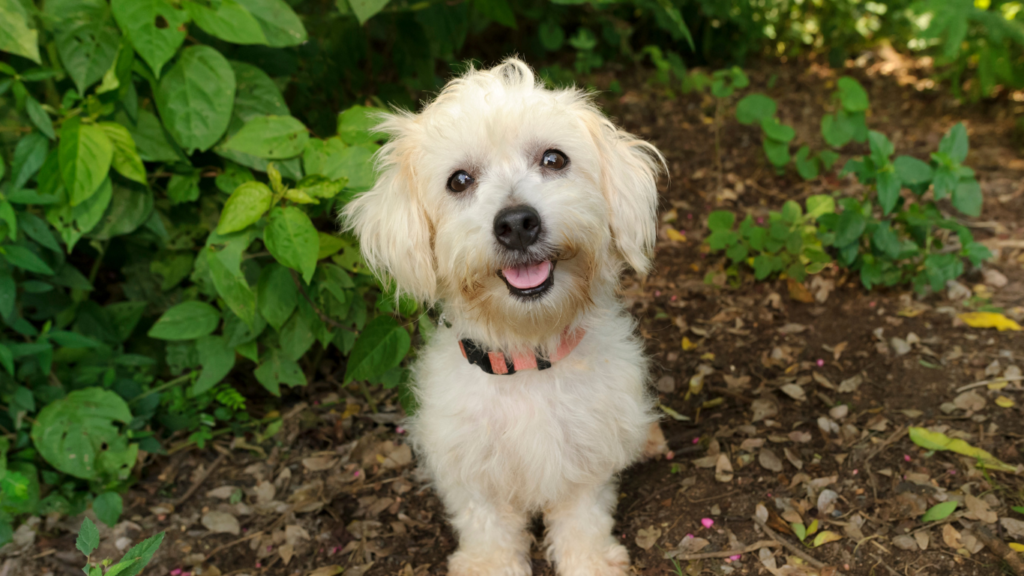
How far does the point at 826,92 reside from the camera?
5.59 meters

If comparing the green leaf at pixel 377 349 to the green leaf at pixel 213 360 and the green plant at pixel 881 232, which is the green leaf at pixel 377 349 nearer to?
the green leaf at pixel 213 360

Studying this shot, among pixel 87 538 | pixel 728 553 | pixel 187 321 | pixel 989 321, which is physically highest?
pixel 989 321

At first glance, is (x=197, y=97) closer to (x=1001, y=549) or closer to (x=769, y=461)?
(x=769, y=461)

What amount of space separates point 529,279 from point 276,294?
1.21 meters

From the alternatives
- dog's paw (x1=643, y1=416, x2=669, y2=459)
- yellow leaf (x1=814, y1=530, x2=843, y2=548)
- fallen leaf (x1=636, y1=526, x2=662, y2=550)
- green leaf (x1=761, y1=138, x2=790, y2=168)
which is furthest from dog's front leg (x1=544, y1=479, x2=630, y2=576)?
green leaf (x1=761, y1=138, x2=790, y2=168)

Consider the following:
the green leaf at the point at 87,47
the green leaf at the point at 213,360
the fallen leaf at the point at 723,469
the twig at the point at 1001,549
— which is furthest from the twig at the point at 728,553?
the green leaf at the point at 87,47

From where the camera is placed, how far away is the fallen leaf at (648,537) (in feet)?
8.77

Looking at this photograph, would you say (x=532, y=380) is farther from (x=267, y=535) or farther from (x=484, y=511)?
(x=267, y=535)

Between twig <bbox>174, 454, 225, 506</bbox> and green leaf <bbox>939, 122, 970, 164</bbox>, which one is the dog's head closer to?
twig <bbox>174, 454, 225, 506</bbox>

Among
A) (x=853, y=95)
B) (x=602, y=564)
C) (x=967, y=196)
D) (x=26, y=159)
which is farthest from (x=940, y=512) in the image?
(x=26, y=159)

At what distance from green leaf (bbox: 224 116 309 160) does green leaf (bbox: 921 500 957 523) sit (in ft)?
8.89

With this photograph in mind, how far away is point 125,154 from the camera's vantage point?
264 cm

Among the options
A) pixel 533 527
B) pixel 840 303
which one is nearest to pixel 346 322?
pixel 533 527

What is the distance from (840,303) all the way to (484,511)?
2.33m
